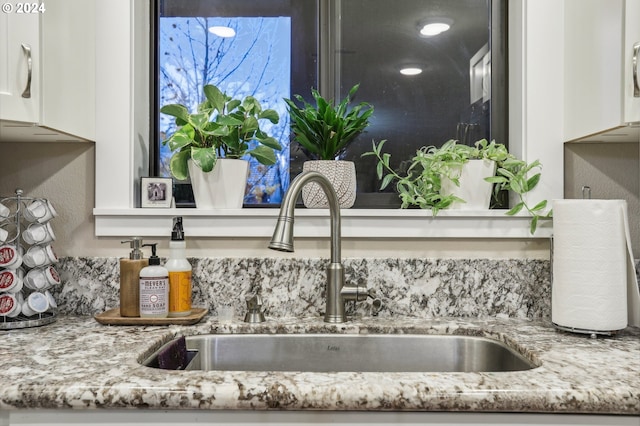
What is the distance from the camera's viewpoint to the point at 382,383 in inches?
31.3

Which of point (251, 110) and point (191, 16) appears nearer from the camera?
point (251, 110)

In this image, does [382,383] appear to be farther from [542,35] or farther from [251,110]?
[542,35]

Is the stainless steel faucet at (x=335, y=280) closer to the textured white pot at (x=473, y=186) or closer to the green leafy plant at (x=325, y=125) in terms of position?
the green leafy plant at (x=325, y=125)

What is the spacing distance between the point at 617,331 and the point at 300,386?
30.0 inches

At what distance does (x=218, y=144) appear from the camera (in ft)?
4.52

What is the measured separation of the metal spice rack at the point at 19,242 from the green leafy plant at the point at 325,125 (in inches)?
26.7

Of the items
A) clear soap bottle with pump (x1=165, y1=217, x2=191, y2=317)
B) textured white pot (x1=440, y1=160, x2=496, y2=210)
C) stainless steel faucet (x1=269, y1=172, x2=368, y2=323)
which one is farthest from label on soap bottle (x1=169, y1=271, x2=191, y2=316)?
textured white pot (x1=440, y1=160, x2=496, y2=210)

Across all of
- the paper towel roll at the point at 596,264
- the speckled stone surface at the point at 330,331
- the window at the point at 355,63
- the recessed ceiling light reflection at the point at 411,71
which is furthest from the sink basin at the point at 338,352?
the recessed ceiling light reflection at the point at 411,71

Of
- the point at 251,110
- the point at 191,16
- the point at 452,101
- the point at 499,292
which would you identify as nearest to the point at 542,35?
the point at 452,101

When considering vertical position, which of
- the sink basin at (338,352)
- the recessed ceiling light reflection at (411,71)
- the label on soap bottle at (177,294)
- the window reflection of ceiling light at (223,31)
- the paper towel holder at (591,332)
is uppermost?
the window reflection of ceiling light at (223,31)

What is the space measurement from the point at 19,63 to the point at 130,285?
531 millimetres

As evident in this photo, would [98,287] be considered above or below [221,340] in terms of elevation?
above

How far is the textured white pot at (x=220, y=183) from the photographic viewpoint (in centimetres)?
134

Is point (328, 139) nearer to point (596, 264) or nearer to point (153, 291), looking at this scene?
point (153, 291)
